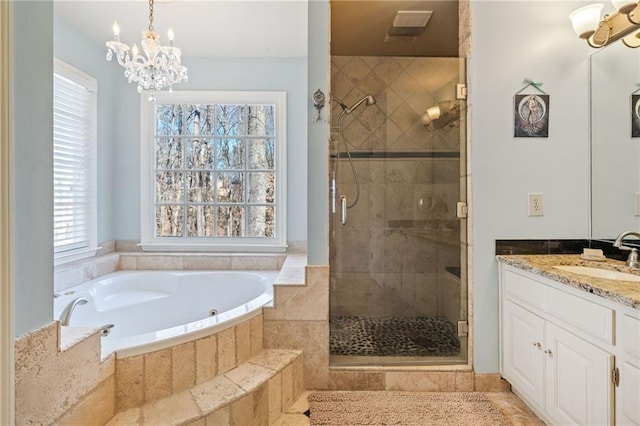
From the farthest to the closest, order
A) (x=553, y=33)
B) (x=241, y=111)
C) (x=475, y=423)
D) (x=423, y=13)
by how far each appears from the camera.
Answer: (x=241, y=111) < (x=423, y=13) < (x=553, y=33) < (x=475, y=423)

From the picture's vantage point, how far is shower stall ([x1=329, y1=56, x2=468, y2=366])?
216 centimetres

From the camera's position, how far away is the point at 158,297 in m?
2.66

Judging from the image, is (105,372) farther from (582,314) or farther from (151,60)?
(582,314)

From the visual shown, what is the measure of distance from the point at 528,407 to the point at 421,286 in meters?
0.96

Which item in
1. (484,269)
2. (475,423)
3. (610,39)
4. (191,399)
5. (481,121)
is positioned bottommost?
(475,423)

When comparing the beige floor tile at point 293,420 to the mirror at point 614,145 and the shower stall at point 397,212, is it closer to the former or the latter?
the shower stall at point 397,212

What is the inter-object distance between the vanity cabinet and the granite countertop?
39 mm

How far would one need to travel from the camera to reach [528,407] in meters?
1.81

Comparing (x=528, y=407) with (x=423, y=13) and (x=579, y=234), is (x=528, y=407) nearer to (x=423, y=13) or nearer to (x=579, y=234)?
(x=579, y=234)

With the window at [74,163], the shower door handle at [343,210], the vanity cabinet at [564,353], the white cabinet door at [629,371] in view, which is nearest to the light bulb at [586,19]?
the vanity cabinet at [564,353]

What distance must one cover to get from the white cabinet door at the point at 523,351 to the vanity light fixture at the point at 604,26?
5.04ft

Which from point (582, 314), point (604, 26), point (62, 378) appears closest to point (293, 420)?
point (62, 378)

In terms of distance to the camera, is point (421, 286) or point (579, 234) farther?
point (421, 286)

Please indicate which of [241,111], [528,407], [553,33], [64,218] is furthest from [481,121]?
[64,218]
